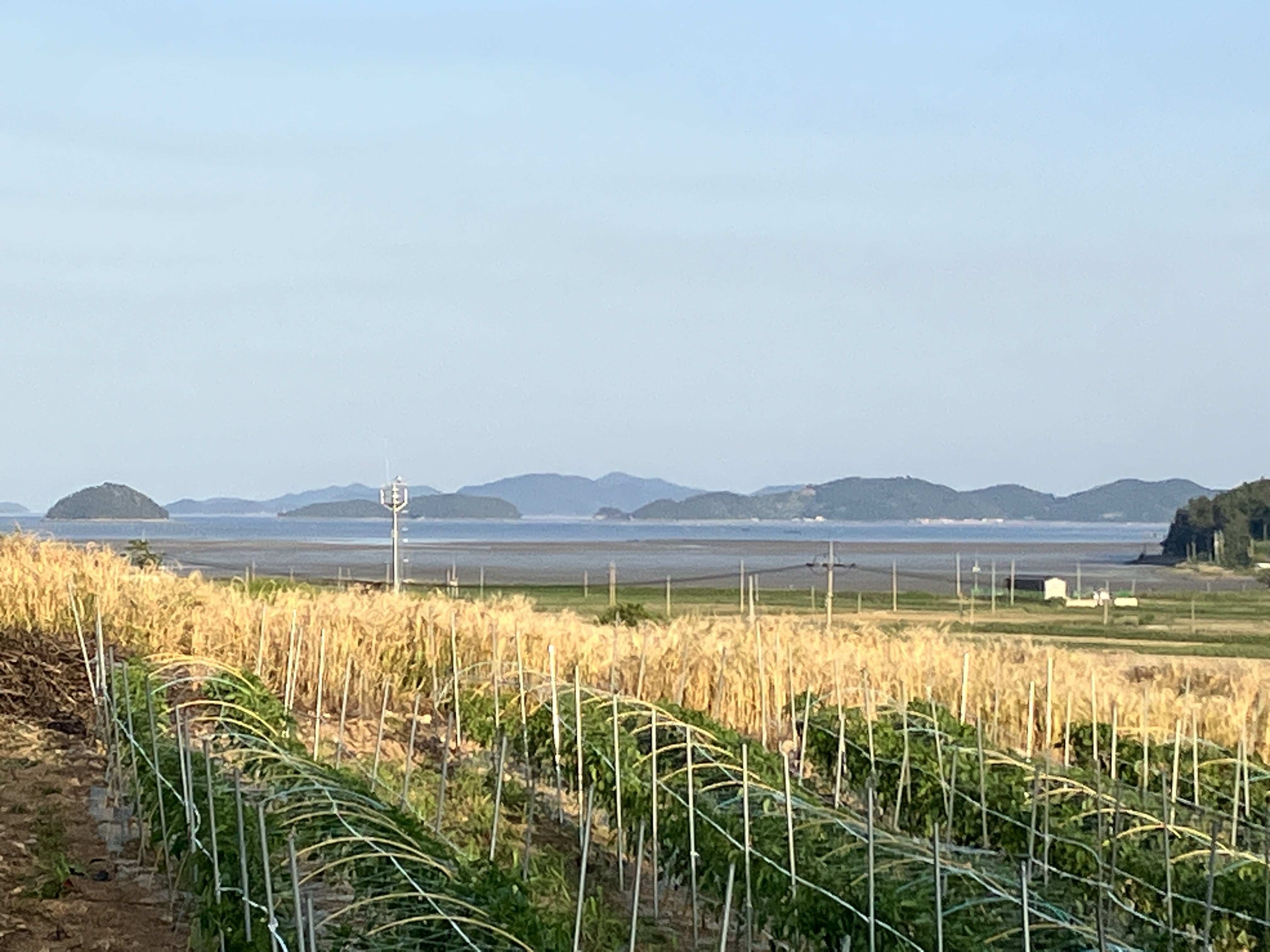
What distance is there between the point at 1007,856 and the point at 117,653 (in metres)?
8.96

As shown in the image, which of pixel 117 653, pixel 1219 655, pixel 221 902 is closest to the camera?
pixel 221 902

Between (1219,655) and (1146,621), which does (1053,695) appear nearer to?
(1219,655)

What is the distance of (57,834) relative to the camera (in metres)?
11.4

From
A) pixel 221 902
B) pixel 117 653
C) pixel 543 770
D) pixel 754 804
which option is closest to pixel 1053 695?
pixel 543 770

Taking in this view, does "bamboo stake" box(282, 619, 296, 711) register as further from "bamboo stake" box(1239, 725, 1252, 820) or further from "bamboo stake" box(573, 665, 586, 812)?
"bamboo stake" box(1239, 725, 1252, 820)

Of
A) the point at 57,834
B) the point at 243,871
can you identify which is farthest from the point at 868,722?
the point at 243,871

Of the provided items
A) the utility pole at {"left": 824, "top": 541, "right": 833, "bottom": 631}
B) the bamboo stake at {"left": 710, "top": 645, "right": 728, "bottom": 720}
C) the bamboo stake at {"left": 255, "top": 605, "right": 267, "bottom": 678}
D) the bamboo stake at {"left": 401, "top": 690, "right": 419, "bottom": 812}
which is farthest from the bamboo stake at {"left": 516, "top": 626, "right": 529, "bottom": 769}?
the utility pole at {"left": 824, "top": 541, "right": 833, "bottom": 631}

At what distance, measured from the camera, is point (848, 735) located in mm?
14258

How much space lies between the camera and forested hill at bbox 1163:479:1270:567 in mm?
88062

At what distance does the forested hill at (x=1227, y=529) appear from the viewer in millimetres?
88062

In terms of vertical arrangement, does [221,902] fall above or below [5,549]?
below

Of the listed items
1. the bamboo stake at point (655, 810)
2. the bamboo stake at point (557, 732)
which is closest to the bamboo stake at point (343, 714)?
the bamboo stake at point (557, 732)

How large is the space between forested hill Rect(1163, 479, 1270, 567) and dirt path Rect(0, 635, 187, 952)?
76.7 meters

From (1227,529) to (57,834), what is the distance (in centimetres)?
8662
